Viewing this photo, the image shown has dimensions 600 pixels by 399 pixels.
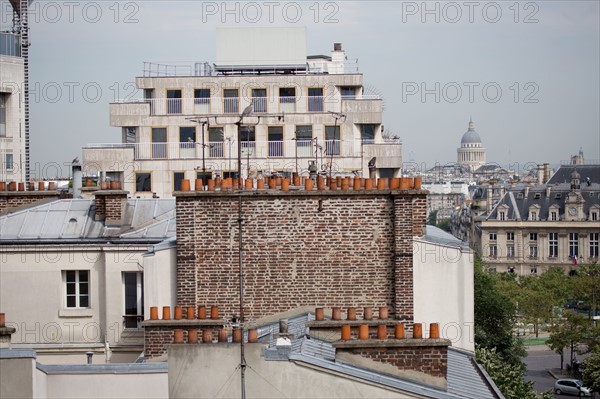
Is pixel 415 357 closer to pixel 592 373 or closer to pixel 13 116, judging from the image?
pixel 592 373

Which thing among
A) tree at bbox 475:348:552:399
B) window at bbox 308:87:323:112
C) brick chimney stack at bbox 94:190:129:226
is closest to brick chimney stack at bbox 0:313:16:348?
brick chimney stack at bbox 94:190:129:226

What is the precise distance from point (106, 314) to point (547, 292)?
85464 millimetres

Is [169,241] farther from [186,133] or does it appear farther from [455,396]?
[186,133]

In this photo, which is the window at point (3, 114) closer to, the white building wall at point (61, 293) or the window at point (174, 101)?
the window at point (174, 101)

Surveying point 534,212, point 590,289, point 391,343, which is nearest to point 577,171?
point 534,212

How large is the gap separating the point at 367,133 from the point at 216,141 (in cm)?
824

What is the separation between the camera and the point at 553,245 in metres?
163

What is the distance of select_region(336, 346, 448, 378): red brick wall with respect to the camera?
21.4 meters

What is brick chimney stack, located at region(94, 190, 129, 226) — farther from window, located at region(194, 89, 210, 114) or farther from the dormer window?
the dormer window

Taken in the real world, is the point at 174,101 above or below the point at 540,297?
above

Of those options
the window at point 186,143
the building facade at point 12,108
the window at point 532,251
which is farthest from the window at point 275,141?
the window at point 532,251

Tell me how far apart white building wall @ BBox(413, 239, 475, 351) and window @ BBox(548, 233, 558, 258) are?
446ft

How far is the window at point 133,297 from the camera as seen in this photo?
29859 millimetres

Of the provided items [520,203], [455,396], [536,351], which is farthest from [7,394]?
[520,203]
